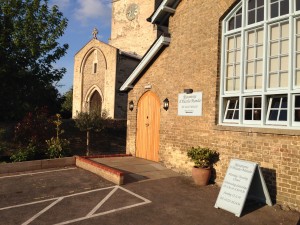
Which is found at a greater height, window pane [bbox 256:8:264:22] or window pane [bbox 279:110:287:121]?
window pane [bbox 256:8:264:22]

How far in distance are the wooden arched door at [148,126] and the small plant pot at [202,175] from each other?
3.15m

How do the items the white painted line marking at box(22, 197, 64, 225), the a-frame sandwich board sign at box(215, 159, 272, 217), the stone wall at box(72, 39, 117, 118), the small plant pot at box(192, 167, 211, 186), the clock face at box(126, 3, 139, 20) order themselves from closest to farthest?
the white painted line marking at box(22, 197, 64, 225) < the a-frame sandwich board sign at box(215, 159, 272, 217) < the small plant pot at box(192, 167, 211, 186) < the stone wall at box(72, 39, 117, 118) < the clock face at box(126, 3, 139, 20)

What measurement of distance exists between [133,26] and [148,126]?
2242 cm

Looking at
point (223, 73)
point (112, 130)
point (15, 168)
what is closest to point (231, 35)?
point (223, 73)

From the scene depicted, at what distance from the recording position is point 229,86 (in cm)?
877

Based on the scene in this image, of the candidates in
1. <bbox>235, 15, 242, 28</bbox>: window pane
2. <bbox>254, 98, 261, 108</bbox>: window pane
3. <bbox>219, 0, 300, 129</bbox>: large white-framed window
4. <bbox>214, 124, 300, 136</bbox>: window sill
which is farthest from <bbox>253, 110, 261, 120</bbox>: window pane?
<bbox>235, 15, 242, 28</bbox>: window pane

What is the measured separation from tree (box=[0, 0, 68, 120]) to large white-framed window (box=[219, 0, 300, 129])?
992 cm

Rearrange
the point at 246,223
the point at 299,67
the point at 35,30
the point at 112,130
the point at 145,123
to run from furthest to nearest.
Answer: the point at 112,130 → the point at 35,30 → the point at 145,123 → the point at 299,67 → the point at 246,223

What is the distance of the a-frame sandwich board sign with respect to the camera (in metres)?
6.59

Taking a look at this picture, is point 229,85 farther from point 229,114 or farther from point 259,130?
point 259,130

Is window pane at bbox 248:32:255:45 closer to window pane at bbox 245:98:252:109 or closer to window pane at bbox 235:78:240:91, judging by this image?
window pane at bbox 235:78:240:91

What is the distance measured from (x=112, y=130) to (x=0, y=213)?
43.9 feet

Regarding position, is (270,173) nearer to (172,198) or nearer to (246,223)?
(246,223)

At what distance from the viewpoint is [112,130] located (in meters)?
19.6
